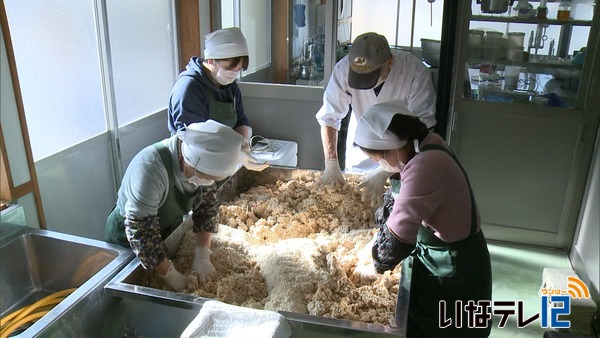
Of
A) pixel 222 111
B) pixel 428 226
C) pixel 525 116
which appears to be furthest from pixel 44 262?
pixel 525 116

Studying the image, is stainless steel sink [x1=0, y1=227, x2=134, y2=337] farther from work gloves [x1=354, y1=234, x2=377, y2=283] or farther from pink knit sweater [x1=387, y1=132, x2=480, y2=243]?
pink knit sweater [x1=387, y1=132, x2=480, y2=243]

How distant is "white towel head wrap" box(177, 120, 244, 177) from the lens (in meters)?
1.28

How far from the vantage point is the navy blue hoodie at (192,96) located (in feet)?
6.02

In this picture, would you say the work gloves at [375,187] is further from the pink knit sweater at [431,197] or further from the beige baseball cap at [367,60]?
the pink knit sweater at [431,197]

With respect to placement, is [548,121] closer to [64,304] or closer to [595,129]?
[595,129]

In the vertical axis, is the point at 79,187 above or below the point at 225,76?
below

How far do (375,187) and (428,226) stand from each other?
0.58 metres


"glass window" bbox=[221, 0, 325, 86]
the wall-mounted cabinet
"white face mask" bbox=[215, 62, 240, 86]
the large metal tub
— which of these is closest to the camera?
the large metal tub

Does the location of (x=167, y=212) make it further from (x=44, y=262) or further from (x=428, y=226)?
(x=428, y=226)

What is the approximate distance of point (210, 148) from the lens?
1277 mm

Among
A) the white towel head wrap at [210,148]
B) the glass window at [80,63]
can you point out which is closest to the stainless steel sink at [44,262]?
the white towel head wrap at [210,148]

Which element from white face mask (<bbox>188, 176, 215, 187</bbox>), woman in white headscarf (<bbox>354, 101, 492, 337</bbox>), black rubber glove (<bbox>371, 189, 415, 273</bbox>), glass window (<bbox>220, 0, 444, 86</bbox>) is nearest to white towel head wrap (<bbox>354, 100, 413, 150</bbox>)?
woman in white headscarf (<bbox>354, 101, 492, 337</bbox>)

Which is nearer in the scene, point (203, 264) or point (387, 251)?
point (387, 251)

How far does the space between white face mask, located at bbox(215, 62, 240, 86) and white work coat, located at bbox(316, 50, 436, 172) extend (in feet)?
1.69
